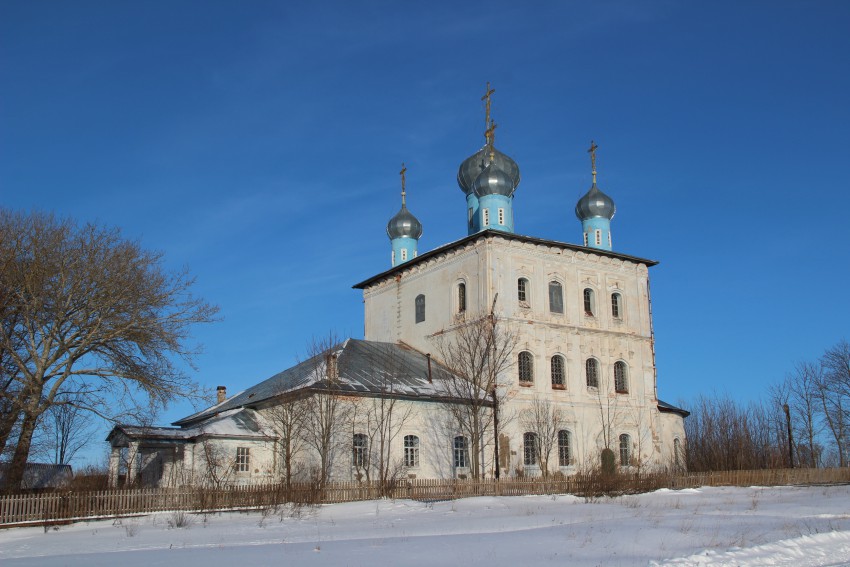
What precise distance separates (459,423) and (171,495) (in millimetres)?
12143

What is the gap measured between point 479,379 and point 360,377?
4.18 metres

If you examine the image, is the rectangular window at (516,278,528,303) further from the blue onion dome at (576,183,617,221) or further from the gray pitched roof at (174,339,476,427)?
the blue onion dome at (576,183,617,221)

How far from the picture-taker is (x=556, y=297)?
3350cm

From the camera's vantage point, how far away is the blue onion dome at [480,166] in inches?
1405

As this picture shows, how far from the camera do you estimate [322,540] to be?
14.5 metres

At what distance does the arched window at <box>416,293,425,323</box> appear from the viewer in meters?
35.3

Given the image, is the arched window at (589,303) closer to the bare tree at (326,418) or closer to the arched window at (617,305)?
the arched window at (617,305)

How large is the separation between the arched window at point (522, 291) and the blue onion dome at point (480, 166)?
460cm

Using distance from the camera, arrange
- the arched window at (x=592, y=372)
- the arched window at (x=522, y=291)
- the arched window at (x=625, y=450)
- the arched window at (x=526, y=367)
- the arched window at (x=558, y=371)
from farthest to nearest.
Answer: the arched window at (x=592, y=372), the arched window at (x=625, y=450), the arched window at (x=558, y=371), the arched window at (x=522, y=291), the arched window at (x=526, y=367)

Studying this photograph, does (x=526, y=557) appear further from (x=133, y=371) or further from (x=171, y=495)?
(x=133, y=371)

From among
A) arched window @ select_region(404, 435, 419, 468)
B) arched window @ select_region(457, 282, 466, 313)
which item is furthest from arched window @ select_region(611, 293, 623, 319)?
arched window @ select_region(404, 435, 419, 468)

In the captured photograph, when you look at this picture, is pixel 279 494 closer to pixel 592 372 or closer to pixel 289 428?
pixel 289 428

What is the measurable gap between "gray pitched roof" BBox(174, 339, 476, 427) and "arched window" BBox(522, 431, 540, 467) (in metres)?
3.63

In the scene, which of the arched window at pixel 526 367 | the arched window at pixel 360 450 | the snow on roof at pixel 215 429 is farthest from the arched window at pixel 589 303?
the snow on roof at pixel 215 429
